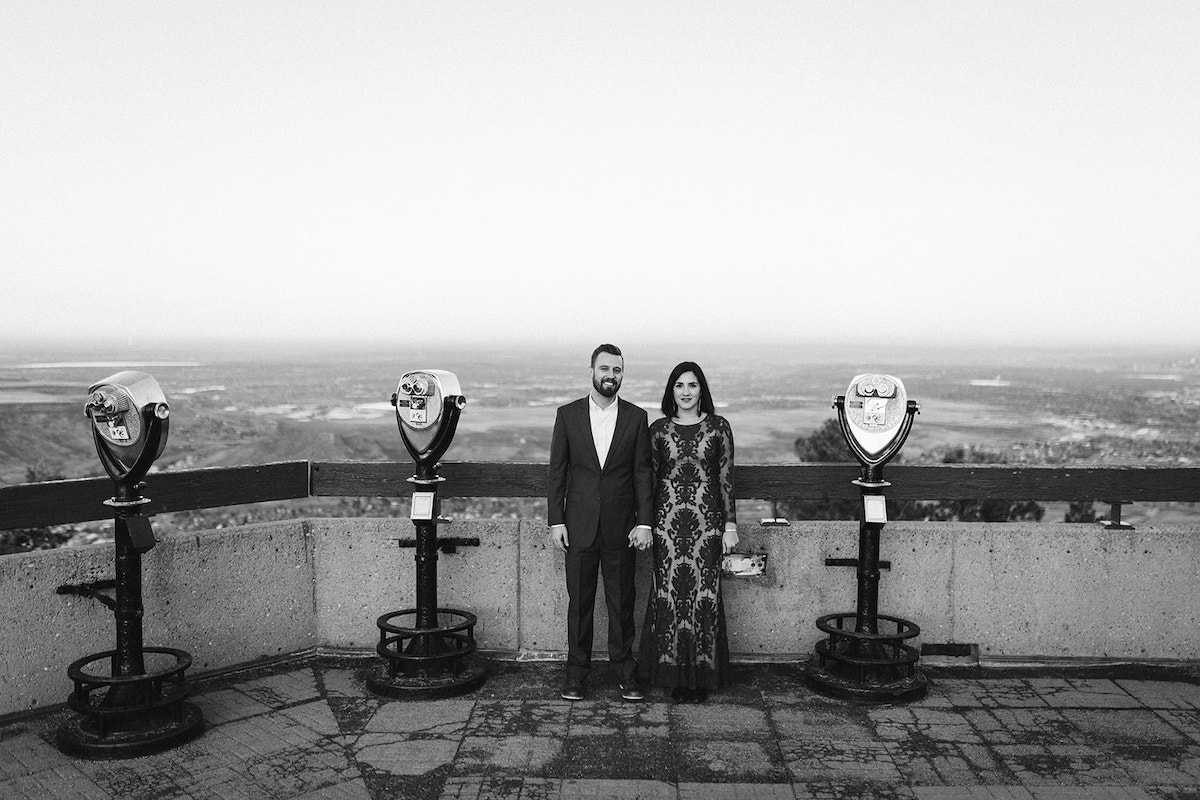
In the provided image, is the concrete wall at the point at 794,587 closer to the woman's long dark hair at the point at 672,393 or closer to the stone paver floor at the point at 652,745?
the stone paver floor at the point at 652,745

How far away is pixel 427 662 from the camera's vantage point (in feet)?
15.6

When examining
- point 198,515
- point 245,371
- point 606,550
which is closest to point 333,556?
point 606,550

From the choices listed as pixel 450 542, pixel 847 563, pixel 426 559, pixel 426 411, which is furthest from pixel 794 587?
pixel 426 411

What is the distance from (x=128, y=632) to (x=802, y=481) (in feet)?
11.2

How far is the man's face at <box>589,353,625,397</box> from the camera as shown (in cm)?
458

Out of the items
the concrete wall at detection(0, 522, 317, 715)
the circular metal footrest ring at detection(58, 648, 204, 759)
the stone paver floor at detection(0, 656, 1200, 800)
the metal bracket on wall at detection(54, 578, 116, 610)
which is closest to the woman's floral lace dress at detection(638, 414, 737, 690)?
the stone paver floor at detection(0, 656, 1200, 800)

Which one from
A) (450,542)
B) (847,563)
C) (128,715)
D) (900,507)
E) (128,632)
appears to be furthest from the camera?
(900,507)

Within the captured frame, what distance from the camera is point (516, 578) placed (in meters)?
5.25

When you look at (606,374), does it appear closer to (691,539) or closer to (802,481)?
(691,539)

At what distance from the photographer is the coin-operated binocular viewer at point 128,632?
395cm

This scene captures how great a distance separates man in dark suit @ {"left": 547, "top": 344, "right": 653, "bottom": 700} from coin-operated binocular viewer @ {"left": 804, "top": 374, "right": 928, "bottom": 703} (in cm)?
100

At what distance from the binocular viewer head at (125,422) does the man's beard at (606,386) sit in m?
1.94

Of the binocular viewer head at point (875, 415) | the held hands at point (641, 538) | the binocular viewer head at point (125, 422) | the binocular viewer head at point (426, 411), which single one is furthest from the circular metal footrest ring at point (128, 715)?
the binocular viewer head at point (875, 415)

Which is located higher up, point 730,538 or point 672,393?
point 672,393
